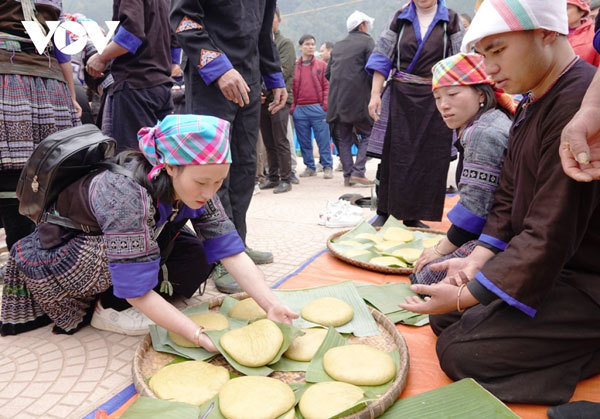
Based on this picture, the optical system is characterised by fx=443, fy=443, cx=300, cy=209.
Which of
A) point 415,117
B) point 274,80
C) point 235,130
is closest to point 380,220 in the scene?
point 415,117

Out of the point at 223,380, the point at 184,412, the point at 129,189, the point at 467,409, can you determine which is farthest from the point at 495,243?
the point at 129,189

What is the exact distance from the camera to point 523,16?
1157 mm

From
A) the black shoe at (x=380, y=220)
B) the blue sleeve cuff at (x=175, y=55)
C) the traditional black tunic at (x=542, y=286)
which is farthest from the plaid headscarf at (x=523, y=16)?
the blue sleeve cuff at (x=175, y=55)

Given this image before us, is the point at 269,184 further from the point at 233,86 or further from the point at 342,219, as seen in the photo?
the point at 233,86

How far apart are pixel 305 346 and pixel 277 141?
3.81m

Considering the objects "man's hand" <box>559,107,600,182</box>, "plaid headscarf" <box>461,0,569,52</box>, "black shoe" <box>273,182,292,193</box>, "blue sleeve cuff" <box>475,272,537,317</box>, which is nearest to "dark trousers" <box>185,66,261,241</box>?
"plaid headscarf" <box>461,0,569,52</box>

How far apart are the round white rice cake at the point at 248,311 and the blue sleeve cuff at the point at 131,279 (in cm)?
41

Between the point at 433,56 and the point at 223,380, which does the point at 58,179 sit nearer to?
the point at 223,380

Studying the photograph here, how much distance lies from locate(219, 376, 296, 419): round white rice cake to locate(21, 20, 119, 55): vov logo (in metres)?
1.78

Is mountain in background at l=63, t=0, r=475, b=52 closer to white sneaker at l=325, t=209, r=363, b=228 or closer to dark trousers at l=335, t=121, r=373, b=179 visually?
dark trousers at l=335, t=121, r=373, b=179

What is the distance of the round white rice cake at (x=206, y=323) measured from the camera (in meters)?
1.45

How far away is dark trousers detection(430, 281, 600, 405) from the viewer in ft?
4.01

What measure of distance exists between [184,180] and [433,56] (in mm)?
1961

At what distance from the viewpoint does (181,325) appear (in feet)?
4.54
